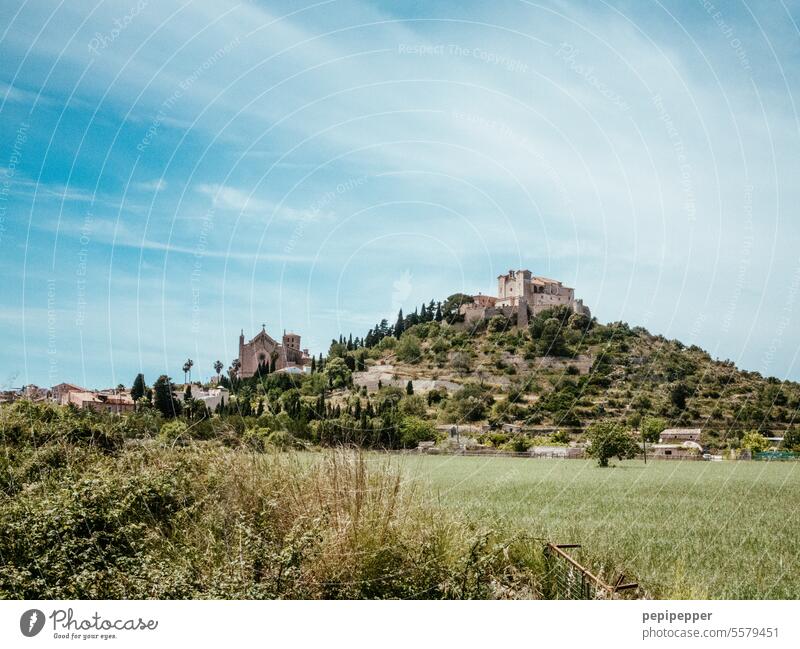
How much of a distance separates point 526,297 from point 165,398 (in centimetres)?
4922

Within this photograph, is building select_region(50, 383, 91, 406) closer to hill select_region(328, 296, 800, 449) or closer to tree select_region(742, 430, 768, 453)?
hill select_region(328, 296, 800, 449)

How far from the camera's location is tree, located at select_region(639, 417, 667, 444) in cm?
2661

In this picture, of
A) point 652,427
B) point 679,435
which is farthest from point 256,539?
point 679,435

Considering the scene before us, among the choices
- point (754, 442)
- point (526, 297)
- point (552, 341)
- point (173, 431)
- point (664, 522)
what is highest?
point (526, 297)

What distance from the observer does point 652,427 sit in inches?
1090

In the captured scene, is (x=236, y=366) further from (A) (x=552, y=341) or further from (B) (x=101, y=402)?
(A) (x=552, y=341)

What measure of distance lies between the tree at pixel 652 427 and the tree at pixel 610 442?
84cm

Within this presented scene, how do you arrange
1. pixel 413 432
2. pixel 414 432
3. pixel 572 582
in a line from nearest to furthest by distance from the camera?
pixel 572 582 < pixel 413 432 < pixel 414 432

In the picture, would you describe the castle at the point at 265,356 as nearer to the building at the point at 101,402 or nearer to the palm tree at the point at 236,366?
the palm tree at the point at 236,366

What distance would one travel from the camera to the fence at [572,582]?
3.99 metres

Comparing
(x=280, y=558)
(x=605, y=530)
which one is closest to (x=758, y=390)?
(x=605, y=530)

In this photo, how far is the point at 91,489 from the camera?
532cm

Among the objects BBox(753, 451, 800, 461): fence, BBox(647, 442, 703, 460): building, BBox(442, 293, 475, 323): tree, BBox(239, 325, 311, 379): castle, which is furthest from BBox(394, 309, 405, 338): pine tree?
BBox(753, 451, 800, 461): fence
